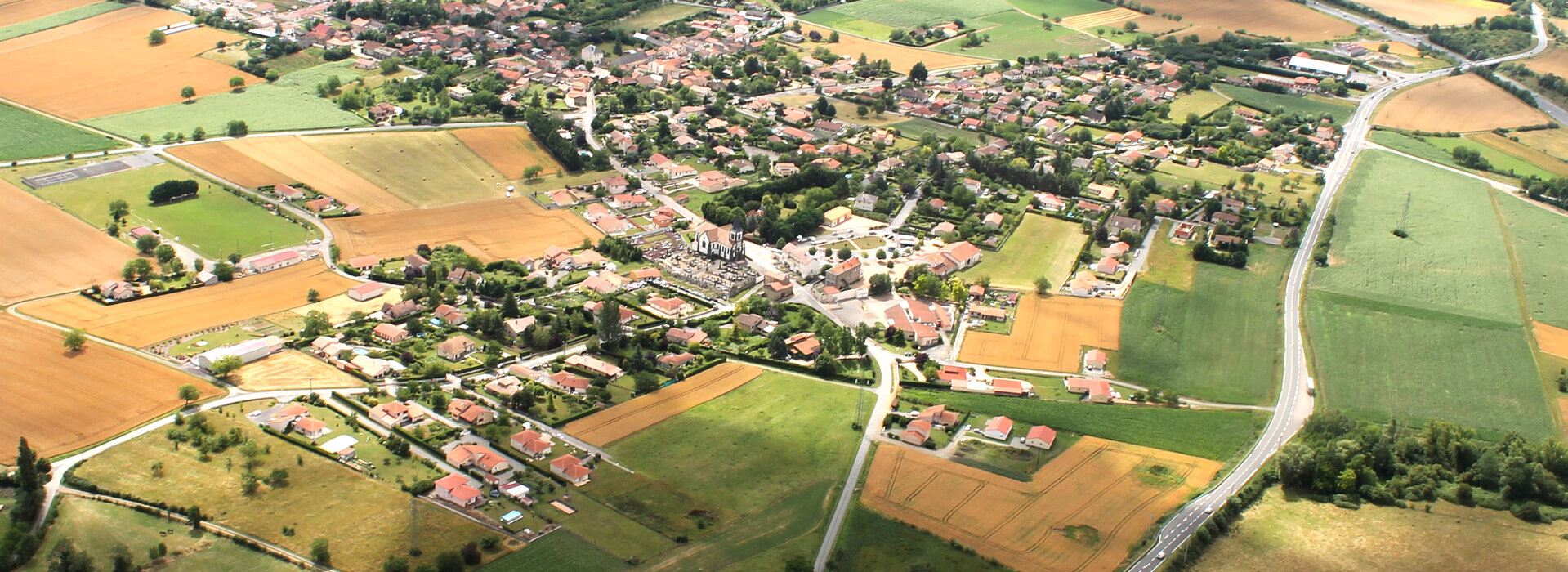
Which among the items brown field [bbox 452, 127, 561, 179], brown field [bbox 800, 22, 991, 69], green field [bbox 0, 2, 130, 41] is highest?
green field [bbox 0, 2, 130, 41]

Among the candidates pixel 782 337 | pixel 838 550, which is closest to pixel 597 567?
pixel 838 550

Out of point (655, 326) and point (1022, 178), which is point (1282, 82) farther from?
point (655, 326)

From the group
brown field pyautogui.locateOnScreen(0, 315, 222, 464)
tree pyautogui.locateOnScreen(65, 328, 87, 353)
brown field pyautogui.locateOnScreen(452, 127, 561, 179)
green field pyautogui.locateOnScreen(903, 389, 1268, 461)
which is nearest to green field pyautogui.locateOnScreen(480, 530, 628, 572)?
green field pyautogui.locateOnScreen(903, 389, 1268, 461)

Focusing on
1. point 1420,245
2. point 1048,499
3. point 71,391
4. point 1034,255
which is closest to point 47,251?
point 71,391

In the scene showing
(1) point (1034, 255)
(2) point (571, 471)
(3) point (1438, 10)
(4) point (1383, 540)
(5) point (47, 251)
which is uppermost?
(5) point (47, 251)

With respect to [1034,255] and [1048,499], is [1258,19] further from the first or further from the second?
[1048,499]

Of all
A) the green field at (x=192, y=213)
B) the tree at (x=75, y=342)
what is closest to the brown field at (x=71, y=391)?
the tree at (x=75, y=342)

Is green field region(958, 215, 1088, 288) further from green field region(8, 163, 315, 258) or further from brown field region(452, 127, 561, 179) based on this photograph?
green field region(8, 163, 315, 258)

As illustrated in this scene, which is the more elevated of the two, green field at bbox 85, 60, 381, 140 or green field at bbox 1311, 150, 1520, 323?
green field at bbox 85, 60, 381, 140
